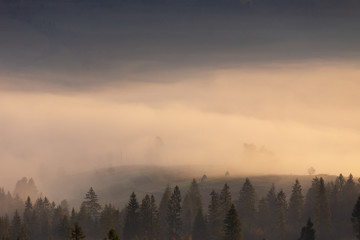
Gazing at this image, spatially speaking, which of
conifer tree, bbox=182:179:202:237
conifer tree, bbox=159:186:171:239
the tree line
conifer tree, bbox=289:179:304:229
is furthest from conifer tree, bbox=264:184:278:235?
conifer tree, bbox=159:186:171:239

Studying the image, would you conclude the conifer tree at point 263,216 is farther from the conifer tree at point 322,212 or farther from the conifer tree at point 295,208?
the conifer tree at point 322,212

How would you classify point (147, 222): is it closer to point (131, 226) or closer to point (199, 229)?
point (131, 226)

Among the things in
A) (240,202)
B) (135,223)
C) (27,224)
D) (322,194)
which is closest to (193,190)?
(240,202)

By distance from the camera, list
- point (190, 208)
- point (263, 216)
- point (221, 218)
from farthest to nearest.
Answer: point (190, 208) → point (263, 216) → point (221, 218)

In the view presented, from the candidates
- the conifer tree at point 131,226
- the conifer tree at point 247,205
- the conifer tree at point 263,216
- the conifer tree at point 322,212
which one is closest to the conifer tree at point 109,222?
the conifer tree at point 131,226

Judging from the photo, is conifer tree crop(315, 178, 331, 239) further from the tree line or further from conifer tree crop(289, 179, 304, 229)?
conifer tree crop(289, 179, 304, 229)

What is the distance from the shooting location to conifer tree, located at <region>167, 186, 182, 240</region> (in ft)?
538

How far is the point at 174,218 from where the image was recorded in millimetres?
164250

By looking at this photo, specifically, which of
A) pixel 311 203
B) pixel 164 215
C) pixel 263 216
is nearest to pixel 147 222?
pixel 164 215

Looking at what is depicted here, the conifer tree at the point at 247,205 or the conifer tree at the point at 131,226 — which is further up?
the conifer tree at the point at 247,205

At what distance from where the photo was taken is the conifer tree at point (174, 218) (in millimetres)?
164000

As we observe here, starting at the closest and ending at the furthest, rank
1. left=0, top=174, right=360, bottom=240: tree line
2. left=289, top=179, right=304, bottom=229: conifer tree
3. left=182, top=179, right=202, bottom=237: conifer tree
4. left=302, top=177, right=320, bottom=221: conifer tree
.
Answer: left=0, top=174, right=360, bottom=240: tree line, left=289, top=179, right=304, bottom=229: conifer tree, left=302, top=177, right=320, bottom=221: conifer tree, left=182, top=179, right=202, bottom=237: conifer tree

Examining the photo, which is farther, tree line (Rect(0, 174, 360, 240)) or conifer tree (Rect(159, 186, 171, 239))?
conifer tree (Rect(159, 186, 171, 239))

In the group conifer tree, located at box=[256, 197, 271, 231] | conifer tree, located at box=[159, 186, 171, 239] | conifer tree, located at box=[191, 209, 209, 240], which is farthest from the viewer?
conifer tree, located at box=[159, 186, 171, 239]
